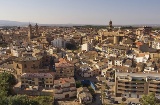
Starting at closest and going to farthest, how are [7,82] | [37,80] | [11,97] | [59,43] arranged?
[11,97] < [7,82] < [37,80] < [59,43]

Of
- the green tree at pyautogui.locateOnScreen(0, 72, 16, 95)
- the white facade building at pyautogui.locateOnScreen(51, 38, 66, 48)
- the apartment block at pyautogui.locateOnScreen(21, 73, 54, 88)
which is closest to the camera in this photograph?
the green tree at pyautogui.locateOnScreen(0, 72, 16, 95)

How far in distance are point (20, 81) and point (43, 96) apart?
4.06 metres

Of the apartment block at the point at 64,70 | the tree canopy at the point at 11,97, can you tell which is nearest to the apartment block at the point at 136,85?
the apartment block at the point at 64,70

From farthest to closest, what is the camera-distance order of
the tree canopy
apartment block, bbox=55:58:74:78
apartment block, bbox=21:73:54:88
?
apartment block, bbox=55:58:74:78, apartment block, bbox=21:73:54:88, the tree canopy

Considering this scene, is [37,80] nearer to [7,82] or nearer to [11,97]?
[7,82]

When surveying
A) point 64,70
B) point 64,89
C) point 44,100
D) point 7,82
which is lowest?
point 44,100

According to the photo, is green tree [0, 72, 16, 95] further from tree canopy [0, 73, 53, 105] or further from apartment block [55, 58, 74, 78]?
apartment block [55, 58, 74, 78]

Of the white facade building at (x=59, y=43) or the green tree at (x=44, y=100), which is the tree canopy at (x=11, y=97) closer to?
the green tree at (x=44, y=100)

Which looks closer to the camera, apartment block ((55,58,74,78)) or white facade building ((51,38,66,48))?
apartment block ((55,58,74,78))

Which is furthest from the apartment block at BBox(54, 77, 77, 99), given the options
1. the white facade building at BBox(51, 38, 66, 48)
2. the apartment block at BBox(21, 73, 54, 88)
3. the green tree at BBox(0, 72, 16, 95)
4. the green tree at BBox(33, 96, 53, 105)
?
the white facade building at BBox(51, 38, 66, 48)

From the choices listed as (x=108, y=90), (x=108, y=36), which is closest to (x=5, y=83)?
(x=108, y=90)

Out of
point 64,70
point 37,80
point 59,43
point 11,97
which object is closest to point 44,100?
point 11,97

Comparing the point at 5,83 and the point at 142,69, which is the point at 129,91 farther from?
the point at 5,83

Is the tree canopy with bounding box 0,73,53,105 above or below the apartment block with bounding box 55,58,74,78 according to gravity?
below
